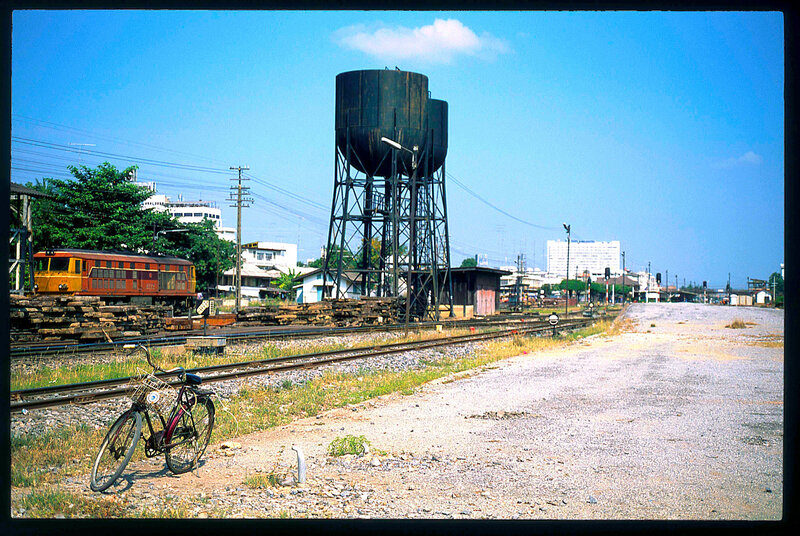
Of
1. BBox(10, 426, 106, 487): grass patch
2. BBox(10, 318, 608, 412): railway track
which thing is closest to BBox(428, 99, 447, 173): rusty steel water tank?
BBox(10, 318, 608, 412): railway track

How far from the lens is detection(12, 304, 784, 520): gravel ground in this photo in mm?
6496

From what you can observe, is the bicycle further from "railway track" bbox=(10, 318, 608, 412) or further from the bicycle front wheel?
"railway track" bbox=(10, 318, 608, 412)

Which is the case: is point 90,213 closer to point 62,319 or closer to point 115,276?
point 115,276

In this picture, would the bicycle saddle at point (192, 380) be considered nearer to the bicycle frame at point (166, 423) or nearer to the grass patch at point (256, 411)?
the bicycle frame at point (166, 423)

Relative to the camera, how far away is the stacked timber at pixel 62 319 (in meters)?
19.9

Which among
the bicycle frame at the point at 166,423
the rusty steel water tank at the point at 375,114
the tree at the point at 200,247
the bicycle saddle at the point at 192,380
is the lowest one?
the bicycle frame at the point at 166,423

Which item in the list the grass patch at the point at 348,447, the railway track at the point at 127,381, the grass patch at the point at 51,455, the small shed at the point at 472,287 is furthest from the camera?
the small shed at the point at 472,287

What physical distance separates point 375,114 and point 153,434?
3288 cm

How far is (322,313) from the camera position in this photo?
108ft

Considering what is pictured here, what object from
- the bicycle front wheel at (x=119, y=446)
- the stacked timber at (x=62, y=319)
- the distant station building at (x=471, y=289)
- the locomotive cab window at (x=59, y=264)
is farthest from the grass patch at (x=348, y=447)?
the distant station building at (x=471, y=289)

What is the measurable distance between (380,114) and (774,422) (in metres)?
30.7

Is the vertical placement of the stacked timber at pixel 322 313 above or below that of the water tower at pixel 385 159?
below

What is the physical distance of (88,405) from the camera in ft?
35.5

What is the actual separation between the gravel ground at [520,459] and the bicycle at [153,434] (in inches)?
9.2
